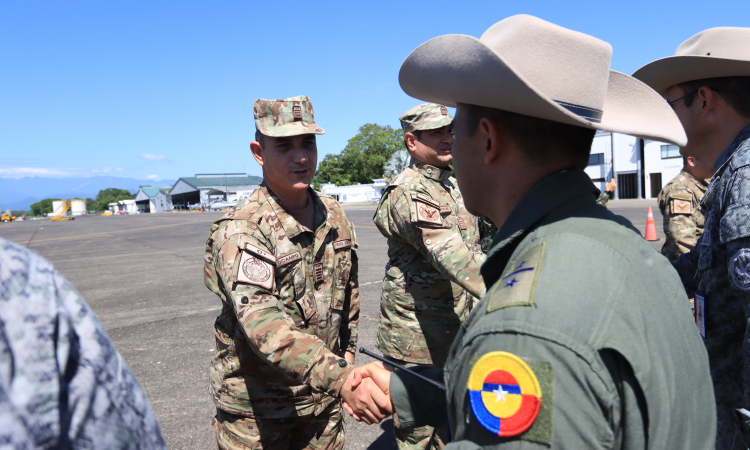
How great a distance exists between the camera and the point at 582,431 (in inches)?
35.9

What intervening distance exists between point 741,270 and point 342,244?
1956 millimetres

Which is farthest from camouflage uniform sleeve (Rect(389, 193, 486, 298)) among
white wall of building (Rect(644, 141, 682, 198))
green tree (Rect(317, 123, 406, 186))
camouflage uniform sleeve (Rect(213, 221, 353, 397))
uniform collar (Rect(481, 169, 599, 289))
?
green tree (Rect(317, 123, 406, 186))

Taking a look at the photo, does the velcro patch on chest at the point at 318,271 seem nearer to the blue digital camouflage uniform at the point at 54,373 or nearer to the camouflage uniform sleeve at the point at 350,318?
the camouflage uniform sleeve at the point at 350,318

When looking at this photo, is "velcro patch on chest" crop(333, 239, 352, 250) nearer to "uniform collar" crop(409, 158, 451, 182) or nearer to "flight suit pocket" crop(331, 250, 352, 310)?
"flight suit pocket" crop(331, 250, 352, 310)

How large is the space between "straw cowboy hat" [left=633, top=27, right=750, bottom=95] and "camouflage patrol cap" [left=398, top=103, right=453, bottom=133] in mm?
1303

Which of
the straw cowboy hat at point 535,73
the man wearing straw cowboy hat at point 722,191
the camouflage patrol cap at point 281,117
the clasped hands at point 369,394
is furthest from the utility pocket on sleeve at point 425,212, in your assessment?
the straw cowboy hat at point 535,73

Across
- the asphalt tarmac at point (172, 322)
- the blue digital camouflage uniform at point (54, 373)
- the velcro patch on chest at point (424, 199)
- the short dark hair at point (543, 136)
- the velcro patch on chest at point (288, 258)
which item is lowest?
the asphalt tarmac at point (172, 322)

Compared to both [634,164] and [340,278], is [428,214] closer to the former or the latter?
[340,278]

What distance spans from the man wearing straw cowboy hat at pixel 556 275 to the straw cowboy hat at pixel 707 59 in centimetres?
107

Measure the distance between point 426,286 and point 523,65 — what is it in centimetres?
216

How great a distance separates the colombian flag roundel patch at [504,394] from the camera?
92cm

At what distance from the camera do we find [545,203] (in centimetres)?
126

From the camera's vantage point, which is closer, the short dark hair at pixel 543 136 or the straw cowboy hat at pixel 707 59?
the short dark hair at pixel 543 136

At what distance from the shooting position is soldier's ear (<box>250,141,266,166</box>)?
2939mm
